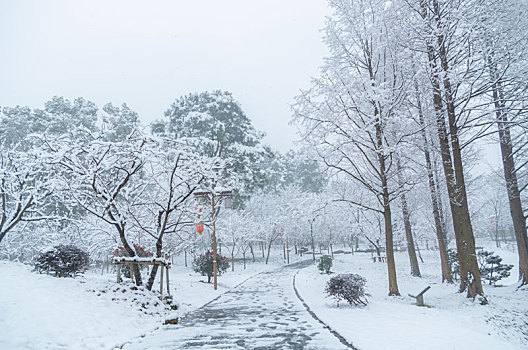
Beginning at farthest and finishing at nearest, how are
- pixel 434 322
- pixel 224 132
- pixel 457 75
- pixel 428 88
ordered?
pixel 224 132, pixel 428 88, pixel 457 75, pixel 434 322

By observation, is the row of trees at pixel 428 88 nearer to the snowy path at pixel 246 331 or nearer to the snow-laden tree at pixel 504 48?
the snow-laden tree at pixel 504 48

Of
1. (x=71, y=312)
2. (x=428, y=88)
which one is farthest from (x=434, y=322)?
(x=71, y=312)

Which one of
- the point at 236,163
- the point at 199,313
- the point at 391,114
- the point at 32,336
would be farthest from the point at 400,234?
the point at 32,336

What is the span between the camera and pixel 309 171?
189 ft

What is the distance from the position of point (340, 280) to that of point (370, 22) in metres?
9.22

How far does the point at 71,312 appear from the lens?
6.40m

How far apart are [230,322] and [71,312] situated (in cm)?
350

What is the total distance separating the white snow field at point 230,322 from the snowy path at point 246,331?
2 centimetres

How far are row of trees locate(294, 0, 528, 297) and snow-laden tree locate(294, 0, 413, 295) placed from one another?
0.12 ft

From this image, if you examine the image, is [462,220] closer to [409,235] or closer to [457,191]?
[457,191]

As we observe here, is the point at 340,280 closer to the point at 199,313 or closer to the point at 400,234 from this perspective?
the point at 199,313

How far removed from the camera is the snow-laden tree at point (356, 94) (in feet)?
33.8

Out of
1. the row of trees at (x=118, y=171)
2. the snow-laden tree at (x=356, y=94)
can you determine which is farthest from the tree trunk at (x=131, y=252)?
the snow-laden tree at (x=356, y=94)

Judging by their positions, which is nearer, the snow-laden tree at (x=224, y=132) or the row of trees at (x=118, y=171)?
the row of trees at (x=118, y=171)
